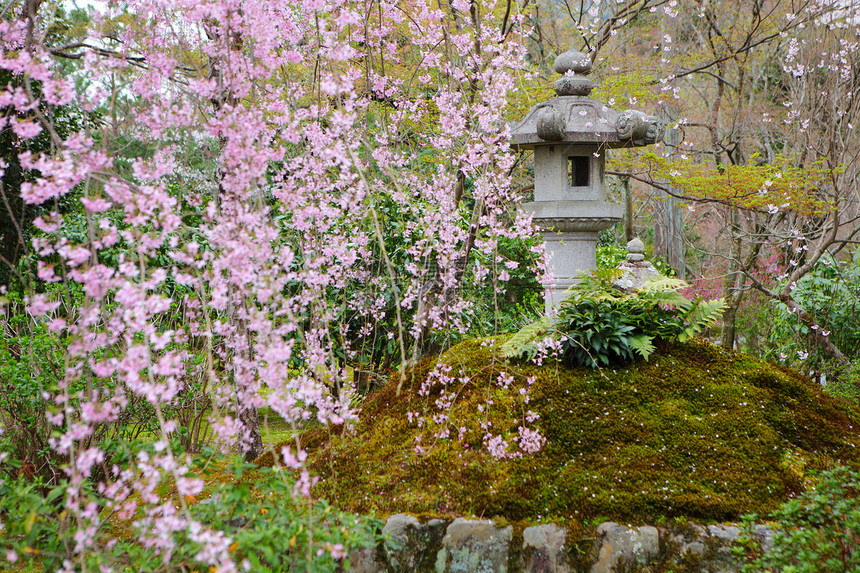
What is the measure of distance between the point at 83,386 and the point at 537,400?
104 inches

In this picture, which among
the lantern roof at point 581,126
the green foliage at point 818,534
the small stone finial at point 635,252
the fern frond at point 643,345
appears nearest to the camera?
the green foliage at point 818,534

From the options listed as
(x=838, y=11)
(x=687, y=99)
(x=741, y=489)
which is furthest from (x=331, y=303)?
(x=687, y=99)

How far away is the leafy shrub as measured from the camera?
12.7 ft

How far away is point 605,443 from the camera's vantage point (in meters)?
3.37

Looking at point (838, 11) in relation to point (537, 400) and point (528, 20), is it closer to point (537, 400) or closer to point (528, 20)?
point (528, 20)

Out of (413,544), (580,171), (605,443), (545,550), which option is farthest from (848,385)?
(413,544)

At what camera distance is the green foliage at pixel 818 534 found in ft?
6.52

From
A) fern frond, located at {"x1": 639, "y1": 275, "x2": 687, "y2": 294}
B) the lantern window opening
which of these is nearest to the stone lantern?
the lantern window opening

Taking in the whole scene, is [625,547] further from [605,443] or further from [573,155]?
[573,155]

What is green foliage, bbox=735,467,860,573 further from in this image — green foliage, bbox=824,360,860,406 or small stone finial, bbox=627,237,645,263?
small stone finial, bbox=627,237,645,263

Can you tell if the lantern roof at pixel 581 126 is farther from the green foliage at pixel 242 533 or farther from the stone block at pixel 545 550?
the green foliage at pixel 242 533

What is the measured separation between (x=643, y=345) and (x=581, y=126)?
173 centimetres

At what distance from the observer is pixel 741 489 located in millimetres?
2967

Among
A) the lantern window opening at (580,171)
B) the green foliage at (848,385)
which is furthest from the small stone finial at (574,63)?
the green foliage at (848,385)
